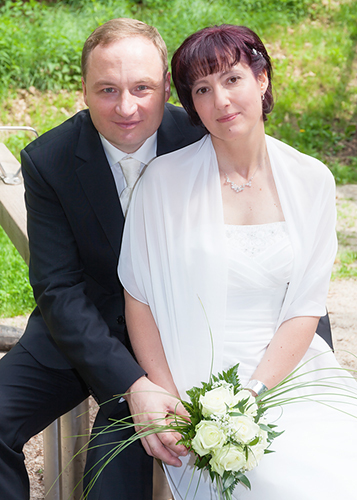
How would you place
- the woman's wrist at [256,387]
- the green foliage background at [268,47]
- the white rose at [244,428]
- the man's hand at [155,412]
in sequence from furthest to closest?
1. the green foliage background at [268,47]
2. the woman's wrist at [256,387]
3. the man's hand at [155,412]
4. the white rose at [244,428]

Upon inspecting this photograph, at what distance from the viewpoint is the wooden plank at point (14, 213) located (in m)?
3.10

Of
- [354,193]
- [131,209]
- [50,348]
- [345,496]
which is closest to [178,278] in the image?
[131,209]

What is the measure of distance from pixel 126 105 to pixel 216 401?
4.11 feet

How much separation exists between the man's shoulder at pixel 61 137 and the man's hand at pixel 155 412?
1.08 metres

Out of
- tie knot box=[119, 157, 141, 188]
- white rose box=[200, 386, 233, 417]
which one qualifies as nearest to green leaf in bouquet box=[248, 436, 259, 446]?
white rose box=[200, 386, 233, 417]

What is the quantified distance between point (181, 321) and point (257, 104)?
90 cm

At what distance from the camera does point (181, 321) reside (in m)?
2.38

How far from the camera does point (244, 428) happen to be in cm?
179

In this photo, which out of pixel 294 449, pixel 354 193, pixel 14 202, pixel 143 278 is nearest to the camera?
pixel 294 449

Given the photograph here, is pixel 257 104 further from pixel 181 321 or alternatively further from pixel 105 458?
pixel 105 458

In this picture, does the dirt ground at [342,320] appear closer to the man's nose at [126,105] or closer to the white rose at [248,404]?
the white rose at [248,404]

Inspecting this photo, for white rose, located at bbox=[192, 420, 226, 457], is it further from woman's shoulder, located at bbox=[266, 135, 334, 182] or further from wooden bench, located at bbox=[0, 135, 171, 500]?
woman's shoulder, located at bbox=[266, 135, 334, 182]

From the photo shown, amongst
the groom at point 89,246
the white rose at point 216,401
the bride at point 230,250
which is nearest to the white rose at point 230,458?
the white rose at point 216,401

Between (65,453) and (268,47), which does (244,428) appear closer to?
(65,453)
